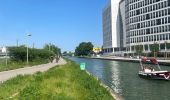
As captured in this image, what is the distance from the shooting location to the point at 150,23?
180 metres

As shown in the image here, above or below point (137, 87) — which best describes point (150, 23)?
above

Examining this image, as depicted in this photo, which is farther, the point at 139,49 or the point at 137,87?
the point at 139,49

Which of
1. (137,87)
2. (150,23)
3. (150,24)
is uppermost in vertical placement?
(150,23)

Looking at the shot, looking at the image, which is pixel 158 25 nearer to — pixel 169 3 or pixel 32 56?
pixel 169 3

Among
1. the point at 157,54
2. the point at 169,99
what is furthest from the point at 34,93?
the point at 157,54

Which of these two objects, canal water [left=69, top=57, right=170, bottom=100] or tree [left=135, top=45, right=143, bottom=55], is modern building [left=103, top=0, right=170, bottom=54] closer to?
tree [left=135, top=45, right=143, bottom=55]

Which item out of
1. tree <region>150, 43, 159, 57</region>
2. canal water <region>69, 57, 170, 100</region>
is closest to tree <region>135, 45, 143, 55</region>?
tree <region>150, 43, 159, 57</region>

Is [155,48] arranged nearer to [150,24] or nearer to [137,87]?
[150,24]

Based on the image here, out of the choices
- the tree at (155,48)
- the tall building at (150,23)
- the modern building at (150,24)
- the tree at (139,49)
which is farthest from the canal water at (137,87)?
the tree at (139,49)

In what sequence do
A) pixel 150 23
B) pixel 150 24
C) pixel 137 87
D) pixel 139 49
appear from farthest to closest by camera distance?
pixel 139 49, pixel 150 24, pixel 150 23, pixel 137 87

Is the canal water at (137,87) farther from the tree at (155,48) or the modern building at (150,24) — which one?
the modern building at (150,24)

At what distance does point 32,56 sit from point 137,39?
355ft

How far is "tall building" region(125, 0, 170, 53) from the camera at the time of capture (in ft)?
546

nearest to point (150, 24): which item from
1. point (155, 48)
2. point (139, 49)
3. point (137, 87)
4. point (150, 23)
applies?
point (150, 23)
